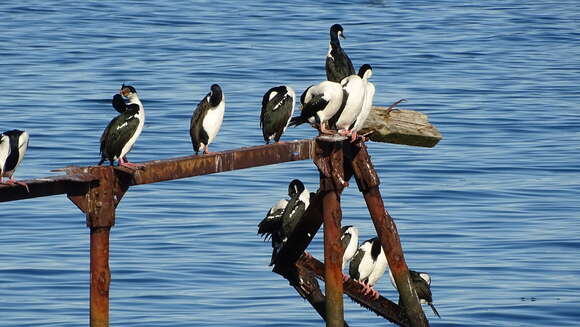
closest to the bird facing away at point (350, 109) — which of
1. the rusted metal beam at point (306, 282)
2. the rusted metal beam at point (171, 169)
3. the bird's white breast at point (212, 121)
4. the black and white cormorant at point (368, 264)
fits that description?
the rusted metal beam at point (171, 169)

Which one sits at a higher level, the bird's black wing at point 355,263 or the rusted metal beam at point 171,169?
the rusted metal beam at point 171,169

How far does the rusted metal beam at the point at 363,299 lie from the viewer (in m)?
14.9

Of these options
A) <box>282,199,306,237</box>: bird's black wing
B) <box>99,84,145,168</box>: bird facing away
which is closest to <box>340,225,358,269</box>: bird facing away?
<box>282,199,306,237</box>: bird's black wing

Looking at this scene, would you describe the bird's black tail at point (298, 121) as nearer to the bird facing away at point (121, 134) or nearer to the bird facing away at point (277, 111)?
the bird facing away at point (277, 111)

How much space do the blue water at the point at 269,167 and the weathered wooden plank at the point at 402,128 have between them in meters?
4.89

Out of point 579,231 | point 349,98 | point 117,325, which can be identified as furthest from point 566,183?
point 349,98

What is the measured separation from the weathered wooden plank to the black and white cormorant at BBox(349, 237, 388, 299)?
2026 millimetres

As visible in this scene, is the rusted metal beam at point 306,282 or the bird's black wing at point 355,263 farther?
the bird's black wing at point 355,263

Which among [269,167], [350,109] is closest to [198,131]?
[350,109]

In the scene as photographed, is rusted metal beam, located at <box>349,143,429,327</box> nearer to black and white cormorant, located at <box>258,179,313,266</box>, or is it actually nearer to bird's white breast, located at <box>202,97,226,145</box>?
black and white cormorant, located at <box>258,179,313,266</box>

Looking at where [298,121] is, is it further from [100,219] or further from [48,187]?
[48,187]

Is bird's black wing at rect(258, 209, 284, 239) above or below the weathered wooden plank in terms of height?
below

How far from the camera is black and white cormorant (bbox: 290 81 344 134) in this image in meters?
14.3

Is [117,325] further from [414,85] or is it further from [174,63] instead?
[174,63]
